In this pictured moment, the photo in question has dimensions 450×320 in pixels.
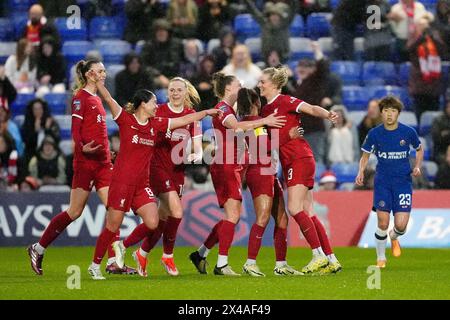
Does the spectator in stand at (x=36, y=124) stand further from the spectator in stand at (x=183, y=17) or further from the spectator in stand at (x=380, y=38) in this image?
the spectator in stand at (x=380, y=38)

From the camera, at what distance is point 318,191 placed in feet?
56.0

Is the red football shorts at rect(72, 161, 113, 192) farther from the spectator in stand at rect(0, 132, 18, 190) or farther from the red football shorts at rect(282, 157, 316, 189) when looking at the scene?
the spectator in stand at rect(0, 132, 18, 190)

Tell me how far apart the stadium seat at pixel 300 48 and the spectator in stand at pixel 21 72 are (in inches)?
168

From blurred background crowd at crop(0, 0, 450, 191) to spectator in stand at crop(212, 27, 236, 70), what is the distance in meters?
0.02

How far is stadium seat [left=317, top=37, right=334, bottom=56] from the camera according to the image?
2000 cm

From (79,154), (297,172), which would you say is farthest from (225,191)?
(79,154)

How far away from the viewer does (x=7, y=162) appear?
1778 centimetres

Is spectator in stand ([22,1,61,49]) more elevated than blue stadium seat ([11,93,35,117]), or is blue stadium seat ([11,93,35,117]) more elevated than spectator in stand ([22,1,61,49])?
spectator in stand ([22,1,61,49])

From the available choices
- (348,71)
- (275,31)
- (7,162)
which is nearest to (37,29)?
(7,162)

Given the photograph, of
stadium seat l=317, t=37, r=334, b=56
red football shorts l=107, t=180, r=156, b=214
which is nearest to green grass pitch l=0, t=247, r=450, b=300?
red football shorts l=107, t=180, r=156, b=214

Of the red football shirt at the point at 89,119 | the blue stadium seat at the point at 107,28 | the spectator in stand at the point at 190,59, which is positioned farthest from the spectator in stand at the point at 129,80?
the red football shirt at the point at 89,119

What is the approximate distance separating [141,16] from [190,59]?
1.44m

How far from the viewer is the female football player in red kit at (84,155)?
11.8 m

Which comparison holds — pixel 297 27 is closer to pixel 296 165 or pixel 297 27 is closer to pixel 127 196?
pixel 296 165
